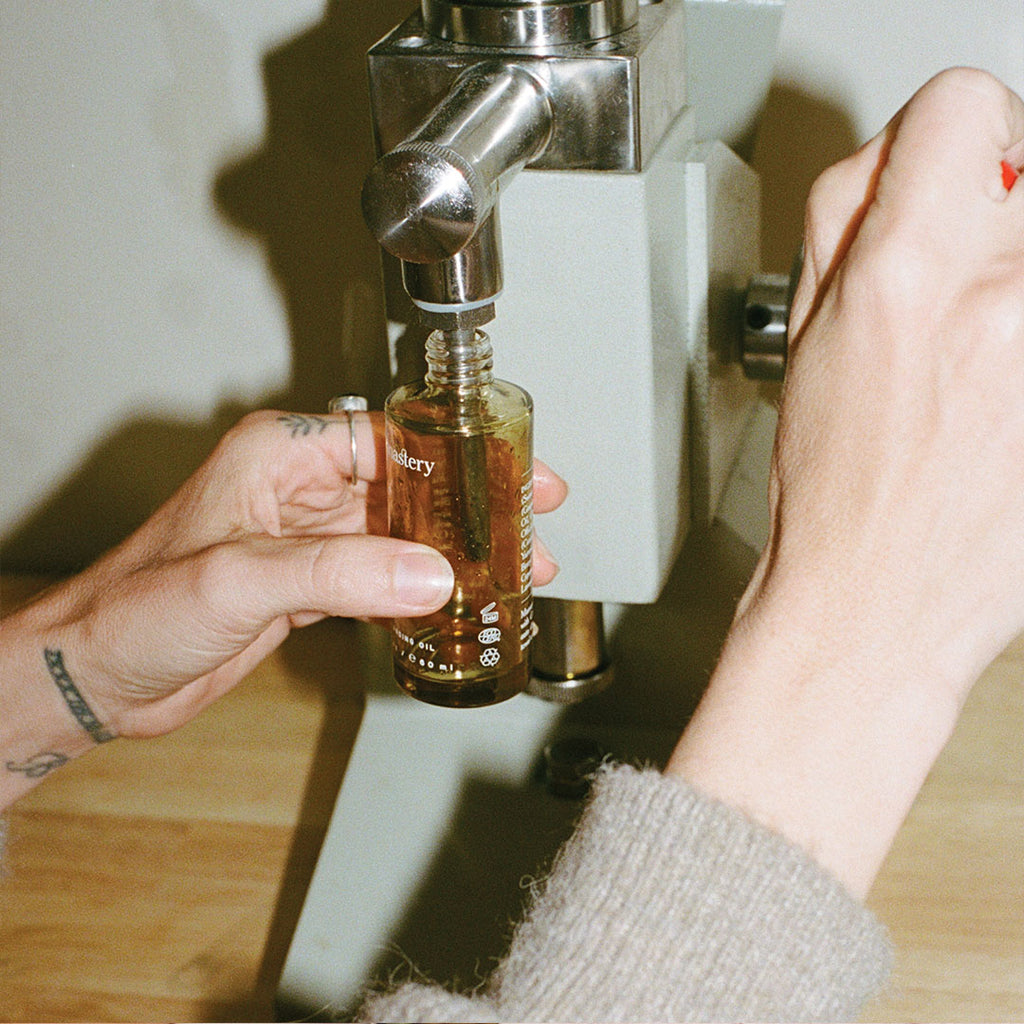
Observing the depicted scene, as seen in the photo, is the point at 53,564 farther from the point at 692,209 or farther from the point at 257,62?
the point at 692,209

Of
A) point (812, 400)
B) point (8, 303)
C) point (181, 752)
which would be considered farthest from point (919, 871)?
point (8, 303)

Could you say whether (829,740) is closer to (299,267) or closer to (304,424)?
(304,424)

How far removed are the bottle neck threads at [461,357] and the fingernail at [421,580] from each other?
7cm

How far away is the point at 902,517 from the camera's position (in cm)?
48

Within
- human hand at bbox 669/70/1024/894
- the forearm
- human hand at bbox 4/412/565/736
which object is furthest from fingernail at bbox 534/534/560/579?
the forearm

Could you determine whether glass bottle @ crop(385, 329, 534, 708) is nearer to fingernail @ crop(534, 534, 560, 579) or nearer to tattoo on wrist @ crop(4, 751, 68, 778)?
fingernail @ crop(534, 534, 560, 579)

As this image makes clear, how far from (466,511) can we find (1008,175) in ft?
0.83

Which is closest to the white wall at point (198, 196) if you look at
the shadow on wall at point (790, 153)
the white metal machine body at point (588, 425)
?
the shadow on wall at point (790, 153)

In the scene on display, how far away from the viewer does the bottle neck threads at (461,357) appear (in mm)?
505

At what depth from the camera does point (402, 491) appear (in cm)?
55

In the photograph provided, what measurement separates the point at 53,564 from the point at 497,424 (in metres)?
0.68

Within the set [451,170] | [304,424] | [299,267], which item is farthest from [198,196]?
[451,170]

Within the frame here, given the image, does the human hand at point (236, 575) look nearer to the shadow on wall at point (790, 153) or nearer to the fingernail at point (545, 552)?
the fingernail at point (545, 552)

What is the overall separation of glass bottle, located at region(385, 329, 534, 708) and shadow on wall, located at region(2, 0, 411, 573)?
0.18 m
